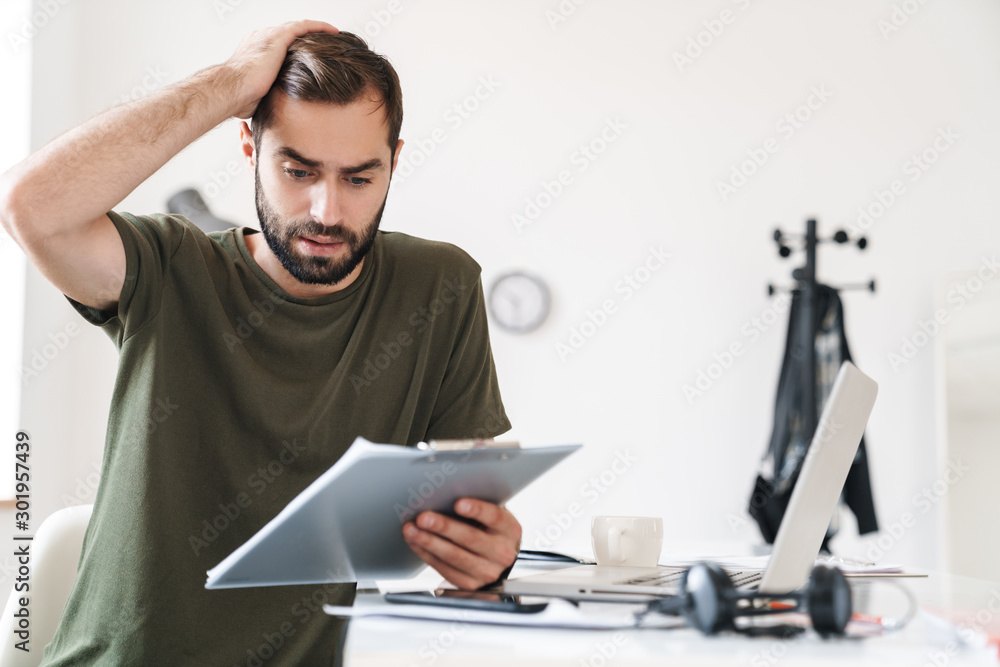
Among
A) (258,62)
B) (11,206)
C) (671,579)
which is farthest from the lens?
(258,62)

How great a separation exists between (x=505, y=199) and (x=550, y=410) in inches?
35.8

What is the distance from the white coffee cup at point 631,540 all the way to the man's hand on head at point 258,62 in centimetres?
83

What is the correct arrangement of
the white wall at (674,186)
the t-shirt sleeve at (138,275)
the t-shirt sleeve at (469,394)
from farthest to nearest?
the white wall at (674,186) < the t-shirt sleeve at (469,394) < the t-shirt sleeve at (138,275)

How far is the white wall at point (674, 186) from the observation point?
3398mm

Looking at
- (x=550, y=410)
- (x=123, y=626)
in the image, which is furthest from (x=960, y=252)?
(x=123, y=626)

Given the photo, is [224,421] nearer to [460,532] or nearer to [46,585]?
[46,585]

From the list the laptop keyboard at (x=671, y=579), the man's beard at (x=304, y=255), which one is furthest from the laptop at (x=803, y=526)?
the man's beard at (x=304, y=255)

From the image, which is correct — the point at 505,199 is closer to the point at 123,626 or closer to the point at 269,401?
the point at 269,401

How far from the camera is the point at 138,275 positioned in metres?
1.20

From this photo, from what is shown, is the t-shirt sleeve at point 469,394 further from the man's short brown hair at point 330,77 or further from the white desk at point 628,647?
the white desk at point 628,647

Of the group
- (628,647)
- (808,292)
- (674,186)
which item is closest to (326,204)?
(628,647)

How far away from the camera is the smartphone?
0.69 m

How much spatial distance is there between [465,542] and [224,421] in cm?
57

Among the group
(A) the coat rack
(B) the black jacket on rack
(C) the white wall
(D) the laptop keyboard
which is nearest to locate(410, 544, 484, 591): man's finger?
(D) the laptop keyboard
